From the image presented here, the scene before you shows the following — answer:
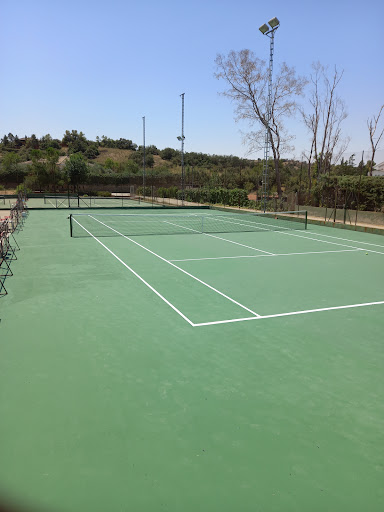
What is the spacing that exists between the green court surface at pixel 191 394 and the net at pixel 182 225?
974 cm

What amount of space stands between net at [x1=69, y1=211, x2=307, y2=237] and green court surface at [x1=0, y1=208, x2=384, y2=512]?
32.0ft

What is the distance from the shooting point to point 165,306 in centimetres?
Answer: 789

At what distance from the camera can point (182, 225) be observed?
2262 centimetres

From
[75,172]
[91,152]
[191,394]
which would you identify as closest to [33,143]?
[91,152]

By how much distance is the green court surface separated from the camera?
328 cm

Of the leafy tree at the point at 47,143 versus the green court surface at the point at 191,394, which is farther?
the leafy tree at the point at 47,143

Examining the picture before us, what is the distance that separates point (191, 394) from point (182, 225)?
18.3 meters

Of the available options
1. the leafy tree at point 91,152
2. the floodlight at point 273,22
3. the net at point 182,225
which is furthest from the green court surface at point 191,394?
the leafy tree at point 91,152

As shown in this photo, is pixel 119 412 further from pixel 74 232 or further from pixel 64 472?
pixel 74 232

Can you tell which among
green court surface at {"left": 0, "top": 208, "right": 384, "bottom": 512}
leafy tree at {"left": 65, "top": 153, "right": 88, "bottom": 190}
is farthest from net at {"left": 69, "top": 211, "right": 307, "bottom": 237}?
leafy tree at {"left": 65, "top": 153, "right": 88, "bottom": 190}

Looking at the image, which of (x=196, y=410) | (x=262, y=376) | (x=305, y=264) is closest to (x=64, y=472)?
(x=196, y=410)

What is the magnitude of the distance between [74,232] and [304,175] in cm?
4705

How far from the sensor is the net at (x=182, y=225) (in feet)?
64.6

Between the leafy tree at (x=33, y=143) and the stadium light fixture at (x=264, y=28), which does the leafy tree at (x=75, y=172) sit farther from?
the leafy tree at (x=33, y=143)
